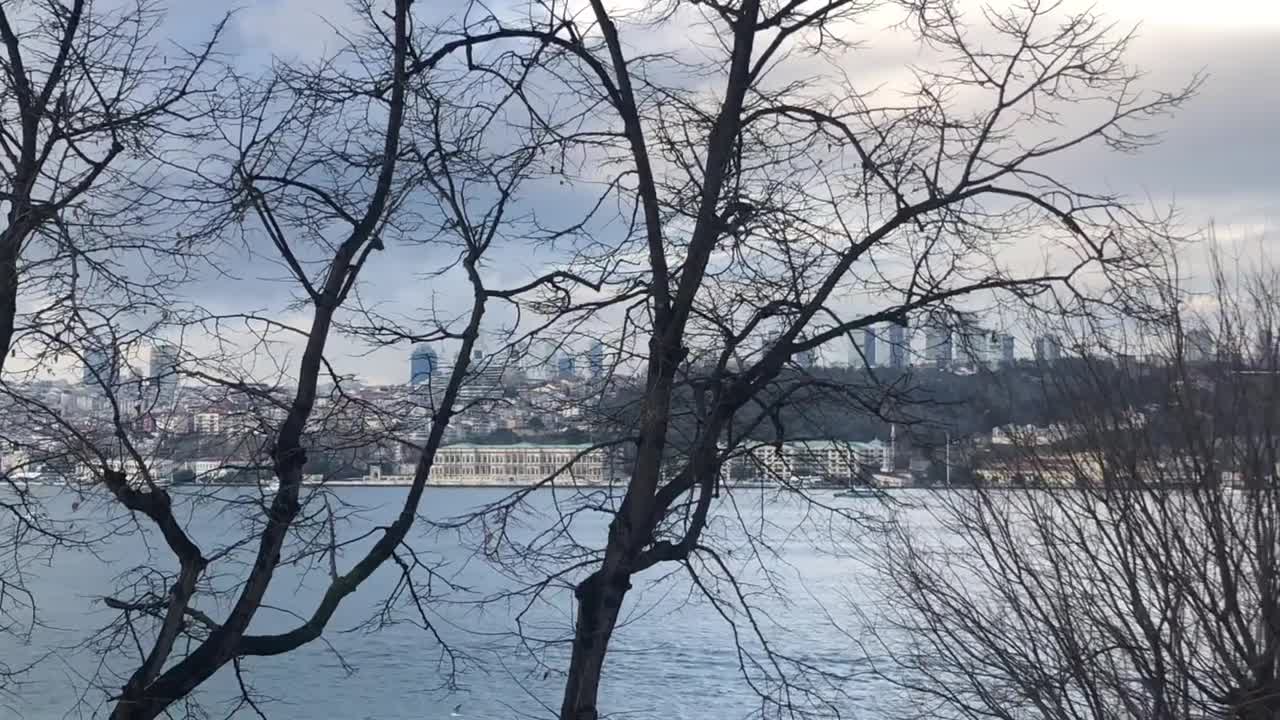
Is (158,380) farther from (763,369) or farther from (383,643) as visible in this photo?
(383,643)

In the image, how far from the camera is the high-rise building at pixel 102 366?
343 inches

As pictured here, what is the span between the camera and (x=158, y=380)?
Answer: 8.87m

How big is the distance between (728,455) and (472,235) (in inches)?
103

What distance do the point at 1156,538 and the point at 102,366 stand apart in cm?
667

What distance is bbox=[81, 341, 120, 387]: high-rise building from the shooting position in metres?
8.70

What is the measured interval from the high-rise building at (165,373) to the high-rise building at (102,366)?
10.1 inches

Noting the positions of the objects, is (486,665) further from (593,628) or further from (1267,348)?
(1267,348)

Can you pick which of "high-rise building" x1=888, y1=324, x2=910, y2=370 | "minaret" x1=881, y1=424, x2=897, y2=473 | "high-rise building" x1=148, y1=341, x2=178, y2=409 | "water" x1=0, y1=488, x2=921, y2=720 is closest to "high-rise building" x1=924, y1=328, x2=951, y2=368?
"high-rise building" x1=888, y1=324, x2=910, y2=370

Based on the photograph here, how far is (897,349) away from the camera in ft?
28.1

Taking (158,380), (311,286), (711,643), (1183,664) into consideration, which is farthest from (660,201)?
(711,643)

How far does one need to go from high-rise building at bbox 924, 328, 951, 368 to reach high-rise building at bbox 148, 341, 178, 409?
15.6 ft

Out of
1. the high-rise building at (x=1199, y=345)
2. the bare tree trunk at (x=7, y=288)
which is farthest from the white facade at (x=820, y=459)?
the bare tree trunk at (x=7, y=288)

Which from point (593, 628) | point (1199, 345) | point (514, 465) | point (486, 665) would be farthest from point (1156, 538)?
point (486, 665)

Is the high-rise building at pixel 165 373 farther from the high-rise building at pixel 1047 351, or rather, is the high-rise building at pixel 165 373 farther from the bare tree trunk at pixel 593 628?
the high-rise building at pixel 1047 351
